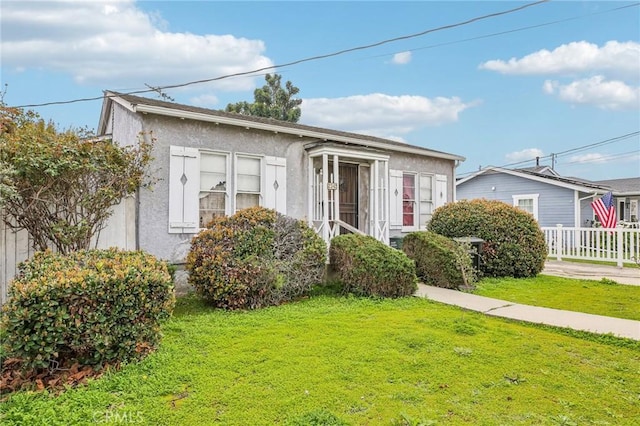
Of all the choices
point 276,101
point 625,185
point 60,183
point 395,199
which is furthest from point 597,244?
point 276,101

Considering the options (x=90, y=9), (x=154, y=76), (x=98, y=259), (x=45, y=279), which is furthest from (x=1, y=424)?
(x=154, y=76)

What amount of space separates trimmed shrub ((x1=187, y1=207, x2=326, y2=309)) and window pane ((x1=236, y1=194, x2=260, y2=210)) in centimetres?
176

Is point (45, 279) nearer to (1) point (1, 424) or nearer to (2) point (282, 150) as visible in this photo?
(1) point (1, 424)

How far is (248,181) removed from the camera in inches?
349

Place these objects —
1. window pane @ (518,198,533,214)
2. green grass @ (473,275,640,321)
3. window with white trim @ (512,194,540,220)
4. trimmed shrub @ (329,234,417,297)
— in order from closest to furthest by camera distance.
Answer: green grass @ (473,275,640,321) < trimmed shrub @ (329,234,417,297) < window with white trim @ (512,194,540,220) < window pane @ (518,198,533,214)

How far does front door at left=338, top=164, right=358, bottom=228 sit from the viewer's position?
10.6 m

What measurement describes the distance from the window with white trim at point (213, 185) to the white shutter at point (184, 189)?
181 millimetres

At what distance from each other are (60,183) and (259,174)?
4.04 m

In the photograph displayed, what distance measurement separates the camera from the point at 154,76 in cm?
1298

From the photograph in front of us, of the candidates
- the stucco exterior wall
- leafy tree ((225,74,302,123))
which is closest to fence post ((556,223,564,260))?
the stucco exterior wall

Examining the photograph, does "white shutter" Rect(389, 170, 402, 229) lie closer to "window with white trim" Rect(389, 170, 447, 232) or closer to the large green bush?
"window with white trim" Rect(389, 170, 447, 232)

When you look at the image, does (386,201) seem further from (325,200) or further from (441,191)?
(441,191)

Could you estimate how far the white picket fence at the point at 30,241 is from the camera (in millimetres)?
5695

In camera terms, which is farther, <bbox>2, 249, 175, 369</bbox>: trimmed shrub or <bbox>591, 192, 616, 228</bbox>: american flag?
<bbox>591, 192, 616, 228</bbox>: american flag
